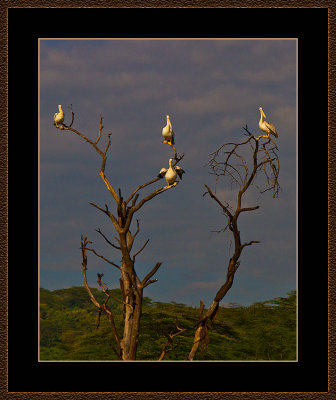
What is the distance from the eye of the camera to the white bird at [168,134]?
21.4ft

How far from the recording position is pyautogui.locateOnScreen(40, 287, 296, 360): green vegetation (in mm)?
9867

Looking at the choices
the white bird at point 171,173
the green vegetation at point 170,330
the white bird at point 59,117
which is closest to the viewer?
the white bird at point 171,173

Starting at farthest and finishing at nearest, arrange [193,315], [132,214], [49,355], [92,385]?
[193,315], [49,355], [132,214], [92,385]

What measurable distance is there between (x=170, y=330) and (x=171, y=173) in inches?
159

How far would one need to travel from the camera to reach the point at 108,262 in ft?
21.6

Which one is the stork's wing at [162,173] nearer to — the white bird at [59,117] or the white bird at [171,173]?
the white bird at [171,173]

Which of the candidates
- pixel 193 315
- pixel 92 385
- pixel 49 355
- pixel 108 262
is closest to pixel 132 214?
pixel 108 262

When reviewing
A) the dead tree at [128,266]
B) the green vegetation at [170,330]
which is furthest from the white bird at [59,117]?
the green vegetation at [170,330]

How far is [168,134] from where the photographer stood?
21.4 ft

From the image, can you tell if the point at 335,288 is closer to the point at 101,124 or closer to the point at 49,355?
the point at 101,124

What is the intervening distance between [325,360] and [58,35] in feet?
12.0

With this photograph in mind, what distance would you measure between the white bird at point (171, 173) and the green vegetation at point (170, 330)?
3.04m

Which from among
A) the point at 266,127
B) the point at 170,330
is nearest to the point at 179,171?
the point at 266,127

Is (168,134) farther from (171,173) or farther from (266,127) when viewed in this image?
(266,127)
